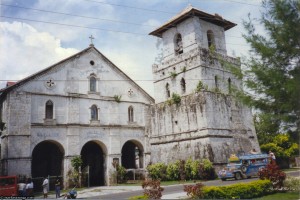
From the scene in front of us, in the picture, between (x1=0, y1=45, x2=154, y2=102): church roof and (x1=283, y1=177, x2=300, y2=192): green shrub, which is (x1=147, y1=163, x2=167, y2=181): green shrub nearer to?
(x1=0, y1=45, x2=154, y2=102): church roof

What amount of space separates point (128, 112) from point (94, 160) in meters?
5.59

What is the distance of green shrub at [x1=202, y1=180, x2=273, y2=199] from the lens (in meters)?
12.3

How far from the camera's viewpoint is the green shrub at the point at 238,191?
12.3 meters

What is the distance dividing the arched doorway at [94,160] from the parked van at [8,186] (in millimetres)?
10876

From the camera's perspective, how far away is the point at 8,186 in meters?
17.6

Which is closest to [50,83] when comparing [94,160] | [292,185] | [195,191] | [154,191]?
[94,160]

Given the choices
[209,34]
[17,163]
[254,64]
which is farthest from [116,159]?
[254,64]

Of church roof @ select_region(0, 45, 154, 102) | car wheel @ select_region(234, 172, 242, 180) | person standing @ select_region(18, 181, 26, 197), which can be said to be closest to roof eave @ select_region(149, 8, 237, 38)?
church roof @ select_region(0, 45, 154, 102)

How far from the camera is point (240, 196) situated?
41.6 feet

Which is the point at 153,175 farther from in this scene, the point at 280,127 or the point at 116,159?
the point at 280,127

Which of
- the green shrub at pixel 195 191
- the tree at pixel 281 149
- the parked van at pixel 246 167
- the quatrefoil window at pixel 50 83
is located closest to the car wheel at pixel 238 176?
the parked van at pixel 246 167

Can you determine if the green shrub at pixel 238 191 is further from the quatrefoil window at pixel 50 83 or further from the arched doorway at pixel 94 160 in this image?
the quatrefoil window at pixel 50 83

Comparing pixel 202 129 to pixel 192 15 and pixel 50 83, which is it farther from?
pixel 50 83

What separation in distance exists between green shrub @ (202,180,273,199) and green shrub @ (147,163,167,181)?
12.8 meters
